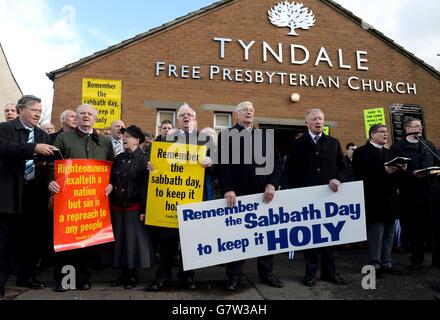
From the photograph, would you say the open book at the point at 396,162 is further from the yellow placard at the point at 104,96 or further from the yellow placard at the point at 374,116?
the yellow placard at the point at 104,96

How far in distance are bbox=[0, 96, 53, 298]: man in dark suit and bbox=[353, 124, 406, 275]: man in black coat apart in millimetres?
3904

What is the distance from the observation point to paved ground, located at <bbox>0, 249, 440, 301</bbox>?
11.3ft

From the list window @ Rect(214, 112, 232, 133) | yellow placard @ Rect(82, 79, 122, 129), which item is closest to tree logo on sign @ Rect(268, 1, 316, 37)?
window @ Rect(214, 112, 232, 133)

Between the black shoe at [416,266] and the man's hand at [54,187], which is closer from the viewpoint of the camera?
the man's hand at [54,187]

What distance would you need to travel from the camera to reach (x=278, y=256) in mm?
5613

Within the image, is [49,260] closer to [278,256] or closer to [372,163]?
[278,256]

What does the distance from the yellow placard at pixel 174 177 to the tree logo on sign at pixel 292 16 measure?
9.29 metres

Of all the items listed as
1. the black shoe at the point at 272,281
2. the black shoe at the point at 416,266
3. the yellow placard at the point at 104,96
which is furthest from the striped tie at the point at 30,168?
the yellow placard at the point at 104,96

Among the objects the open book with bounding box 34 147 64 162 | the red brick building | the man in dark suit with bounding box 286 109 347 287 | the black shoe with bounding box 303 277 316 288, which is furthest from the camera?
the red brick building

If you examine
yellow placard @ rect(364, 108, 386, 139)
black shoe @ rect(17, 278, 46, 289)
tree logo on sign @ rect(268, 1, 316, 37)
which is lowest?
black shoe @ rect(17, 278, 46, 289)

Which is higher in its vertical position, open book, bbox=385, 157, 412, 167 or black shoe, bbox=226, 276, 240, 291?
open book, bbox=385, 157, 412, 167

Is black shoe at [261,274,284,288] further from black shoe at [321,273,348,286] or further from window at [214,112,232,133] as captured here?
window at [214,112,232,133]

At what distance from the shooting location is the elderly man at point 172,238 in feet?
12.2
